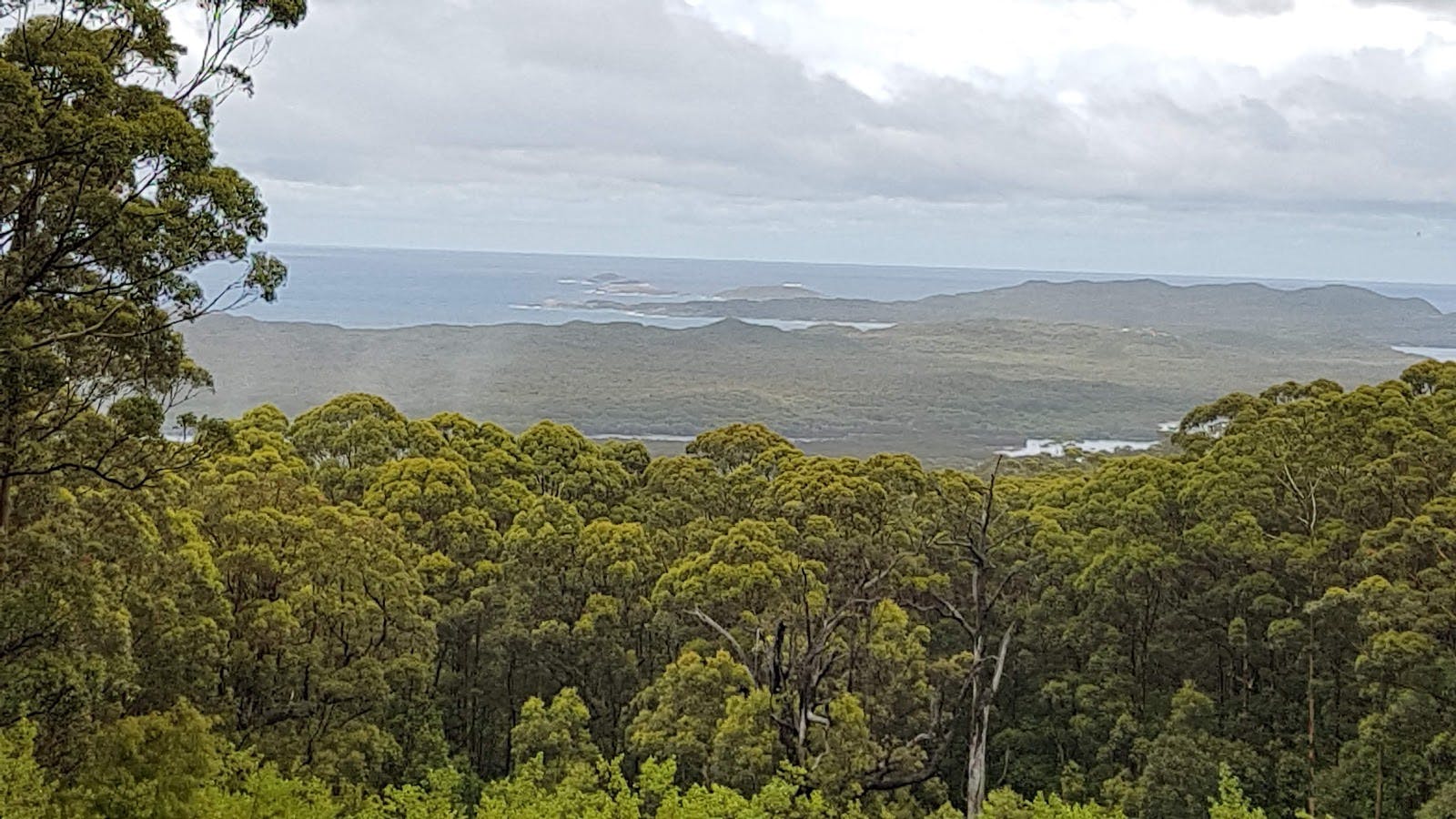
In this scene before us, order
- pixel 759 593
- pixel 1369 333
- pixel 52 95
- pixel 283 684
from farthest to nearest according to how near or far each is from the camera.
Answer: pixel 1369 333 → pixel 759 593 → pixel 283 684 → pixel 52 95

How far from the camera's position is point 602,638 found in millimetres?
16219

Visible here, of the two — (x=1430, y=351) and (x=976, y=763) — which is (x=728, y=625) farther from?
(x=1430, y=351)

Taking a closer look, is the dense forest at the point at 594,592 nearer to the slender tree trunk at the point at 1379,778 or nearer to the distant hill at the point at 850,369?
the slender tree trunk at the point at 1379,778

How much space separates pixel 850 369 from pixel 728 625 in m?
58.4

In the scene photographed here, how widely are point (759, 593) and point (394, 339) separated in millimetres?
48805

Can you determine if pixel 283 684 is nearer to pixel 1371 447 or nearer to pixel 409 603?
pixel 409 603

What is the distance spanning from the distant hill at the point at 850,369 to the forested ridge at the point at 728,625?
23093mm

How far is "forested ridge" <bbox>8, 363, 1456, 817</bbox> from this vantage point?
1012 cm

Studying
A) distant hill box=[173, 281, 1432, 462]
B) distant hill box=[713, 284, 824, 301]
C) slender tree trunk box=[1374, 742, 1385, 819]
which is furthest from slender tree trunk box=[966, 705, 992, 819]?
distant hill box=[713, 284, 824, 301]

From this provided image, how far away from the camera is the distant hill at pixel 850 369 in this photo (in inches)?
1922

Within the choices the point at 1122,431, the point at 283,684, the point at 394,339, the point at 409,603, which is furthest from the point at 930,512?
the point at 394,339

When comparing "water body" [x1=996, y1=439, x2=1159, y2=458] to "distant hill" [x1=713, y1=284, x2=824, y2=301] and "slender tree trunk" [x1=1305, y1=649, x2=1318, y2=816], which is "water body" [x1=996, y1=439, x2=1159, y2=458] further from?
"distant hill" [x1=713, y1=284, x2=824, y2=301]

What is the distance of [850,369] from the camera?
73625 mm

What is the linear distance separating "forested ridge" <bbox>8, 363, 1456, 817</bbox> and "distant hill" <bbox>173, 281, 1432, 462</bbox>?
23.1 meters
